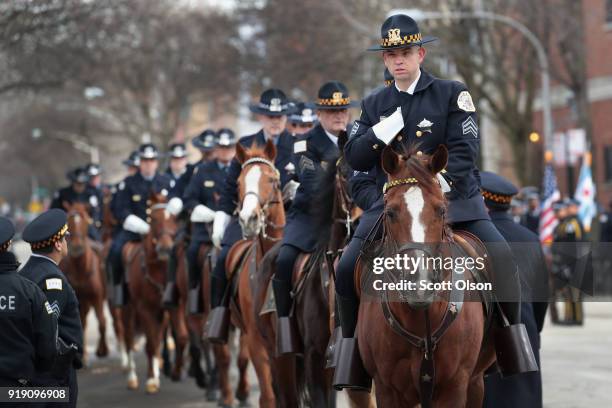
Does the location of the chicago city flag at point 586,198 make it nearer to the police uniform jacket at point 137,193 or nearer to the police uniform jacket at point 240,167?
the police uniform jacket at point 137,193

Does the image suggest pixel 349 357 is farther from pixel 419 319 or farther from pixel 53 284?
pixel 53 284

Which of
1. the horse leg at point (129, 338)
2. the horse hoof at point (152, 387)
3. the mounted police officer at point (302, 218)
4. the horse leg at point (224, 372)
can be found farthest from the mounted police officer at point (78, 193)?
the mounted police officer at point (302, 218)

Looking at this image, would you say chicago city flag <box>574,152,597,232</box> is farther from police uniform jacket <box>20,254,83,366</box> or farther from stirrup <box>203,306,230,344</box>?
police uniform jacket <box>20,254,83,366</box>

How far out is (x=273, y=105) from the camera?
13117mm

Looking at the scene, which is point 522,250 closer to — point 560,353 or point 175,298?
point 175,298

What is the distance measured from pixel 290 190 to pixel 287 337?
1.95 meters

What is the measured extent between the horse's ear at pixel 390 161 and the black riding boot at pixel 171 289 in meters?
9.42

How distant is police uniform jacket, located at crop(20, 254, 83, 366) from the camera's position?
813 centimetres

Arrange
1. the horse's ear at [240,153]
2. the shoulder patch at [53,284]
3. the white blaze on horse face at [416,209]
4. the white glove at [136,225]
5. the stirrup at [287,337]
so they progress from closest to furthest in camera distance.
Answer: the white blaze on horse face at [416,209] < the shoulder patch at [53,284] < the stirrup at [287,337] < the horse's ear at [240,153] < the white glove at [136,225]

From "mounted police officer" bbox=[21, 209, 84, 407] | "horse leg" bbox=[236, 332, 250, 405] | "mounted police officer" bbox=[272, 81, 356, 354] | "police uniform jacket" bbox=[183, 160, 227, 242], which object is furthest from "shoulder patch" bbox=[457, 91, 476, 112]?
A: "police uniform jacket" bbox=[183, 160, 227, 242]

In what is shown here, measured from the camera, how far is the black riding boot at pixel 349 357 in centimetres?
793

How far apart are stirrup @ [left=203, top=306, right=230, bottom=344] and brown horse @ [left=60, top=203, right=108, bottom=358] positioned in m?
6.47

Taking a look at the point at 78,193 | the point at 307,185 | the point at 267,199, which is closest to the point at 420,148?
the point at 307,185

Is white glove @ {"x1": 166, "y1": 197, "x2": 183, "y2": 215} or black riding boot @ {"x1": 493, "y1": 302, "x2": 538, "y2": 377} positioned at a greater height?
white glove @ {"x1": 166, "y1": 197, "x2": 183, "y2": 215}
